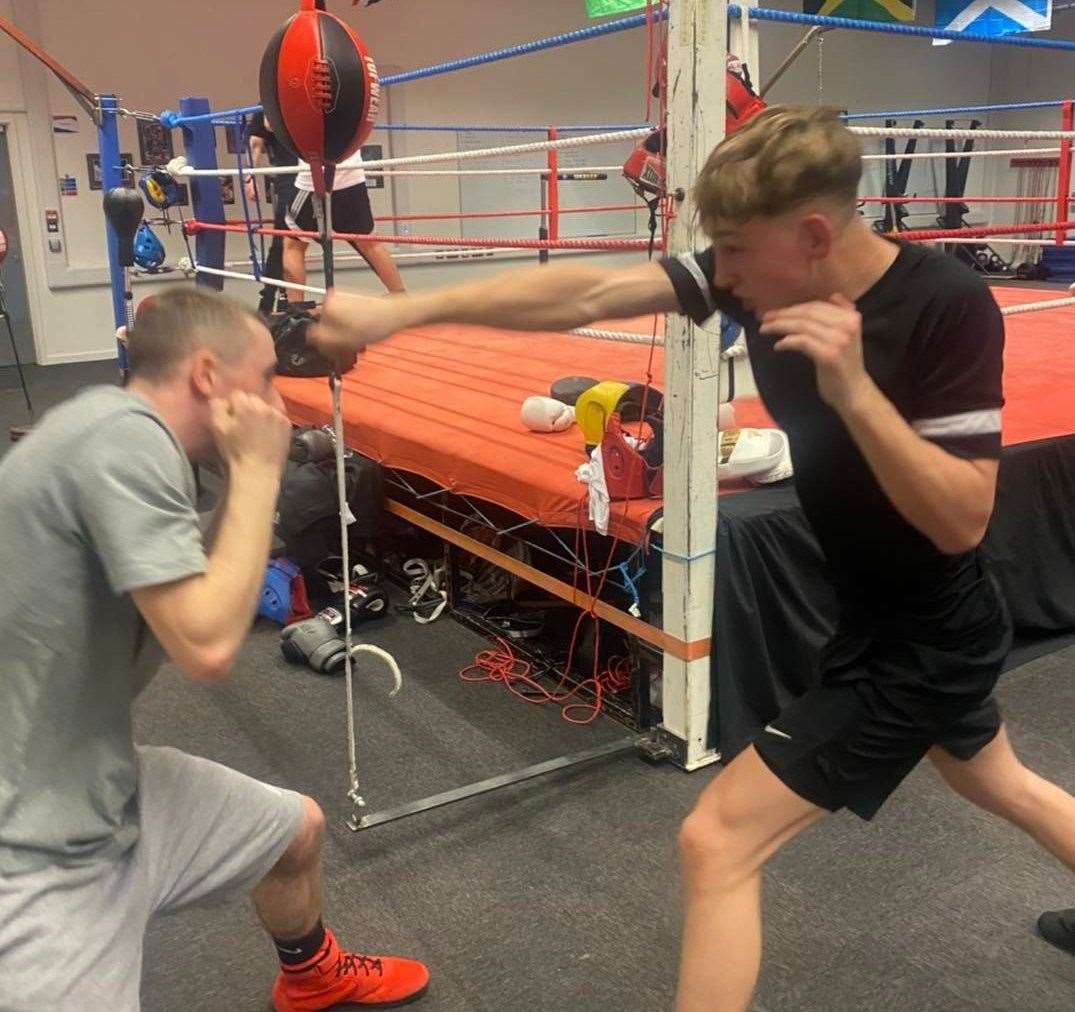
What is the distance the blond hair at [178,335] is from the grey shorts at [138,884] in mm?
460

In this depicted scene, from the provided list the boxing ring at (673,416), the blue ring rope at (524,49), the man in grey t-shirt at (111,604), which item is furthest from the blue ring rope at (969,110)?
the man in grey t-shirt at (111,604)

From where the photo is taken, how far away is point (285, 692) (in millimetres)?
2664

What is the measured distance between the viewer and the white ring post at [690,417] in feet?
6.26

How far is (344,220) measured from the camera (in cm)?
423

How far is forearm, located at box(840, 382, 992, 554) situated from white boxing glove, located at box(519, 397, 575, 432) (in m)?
1.82

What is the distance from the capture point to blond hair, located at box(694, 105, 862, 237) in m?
1.02

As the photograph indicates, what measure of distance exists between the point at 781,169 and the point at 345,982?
1.25 metres

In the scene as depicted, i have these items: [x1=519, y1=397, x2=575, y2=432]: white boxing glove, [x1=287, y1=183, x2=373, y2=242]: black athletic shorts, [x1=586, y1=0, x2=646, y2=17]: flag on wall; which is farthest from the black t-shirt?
[x1=586, y1=0, x2=646, y2=17]: flag on wall

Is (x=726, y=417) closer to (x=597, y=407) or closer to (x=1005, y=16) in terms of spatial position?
(x=597, y=407)

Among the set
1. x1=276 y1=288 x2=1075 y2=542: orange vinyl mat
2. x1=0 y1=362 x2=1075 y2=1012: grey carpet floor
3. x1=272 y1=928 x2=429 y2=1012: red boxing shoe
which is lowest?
x1=0 y1=362 x2=1075 y2=1012: grey carpet floor

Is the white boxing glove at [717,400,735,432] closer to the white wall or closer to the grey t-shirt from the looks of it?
the grey t-shirt

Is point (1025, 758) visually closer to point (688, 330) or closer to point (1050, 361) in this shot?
point (688, 330)

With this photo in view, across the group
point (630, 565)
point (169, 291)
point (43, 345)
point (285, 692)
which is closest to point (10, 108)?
point (43, 345)

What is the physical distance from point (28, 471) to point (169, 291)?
275mm
